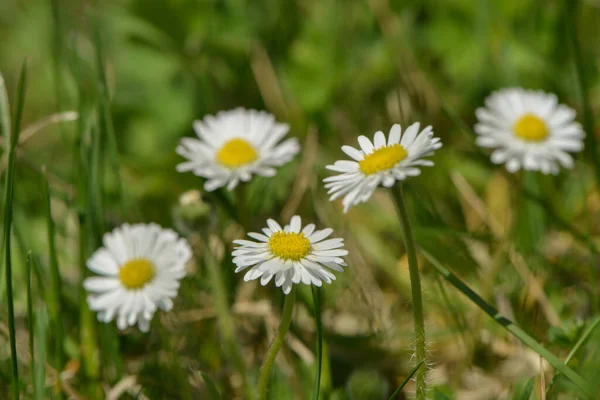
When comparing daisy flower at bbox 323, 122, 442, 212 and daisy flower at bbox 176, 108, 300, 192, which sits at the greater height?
daisy flower at bbox 176, 108, 300, 192

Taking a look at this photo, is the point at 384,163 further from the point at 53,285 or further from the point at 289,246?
the point at 53,285

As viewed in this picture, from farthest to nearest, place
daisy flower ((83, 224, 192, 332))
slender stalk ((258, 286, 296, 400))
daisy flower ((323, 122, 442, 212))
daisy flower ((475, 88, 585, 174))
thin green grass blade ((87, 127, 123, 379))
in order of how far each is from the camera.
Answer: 1. daisy flower ((475, 88, 585, 174))
2. thin green grass blade ((87, 127, 123, 379))
3. daisy flower ((83, 224, 192, 332))
4. slender stalk ((258, 286, 296, 400))
5. daisy flower ((323, 122, 442, 212))

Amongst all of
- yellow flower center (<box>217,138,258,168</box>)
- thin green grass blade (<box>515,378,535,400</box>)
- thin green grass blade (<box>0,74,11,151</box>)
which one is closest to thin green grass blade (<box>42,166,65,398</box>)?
thin green grass blade (<box>0,74,11,151</box>)

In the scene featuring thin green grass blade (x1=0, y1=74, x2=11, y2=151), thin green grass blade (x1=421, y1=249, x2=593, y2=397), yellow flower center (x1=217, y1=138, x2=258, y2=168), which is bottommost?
thin green grass blade (x1=421, y1=249, x2=593, y2=397)

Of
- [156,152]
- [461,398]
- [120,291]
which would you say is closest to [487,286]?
[461,398]

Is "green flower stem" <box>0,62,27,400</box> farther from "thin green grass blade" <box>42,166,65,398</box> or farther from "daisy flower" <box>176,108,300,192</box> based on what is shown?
"daisy flower" <box>176,108,300,192</box>

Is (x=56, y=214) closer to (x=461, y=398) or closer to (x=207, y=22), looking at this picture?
(x=207, y=22)

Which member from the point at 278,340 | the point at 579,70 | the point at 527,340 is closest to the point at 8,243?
the point at 278,340

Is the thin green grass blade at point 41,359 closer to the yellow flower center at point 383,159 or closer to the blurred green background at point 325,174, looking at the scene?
the blurred green background at point 325,174
